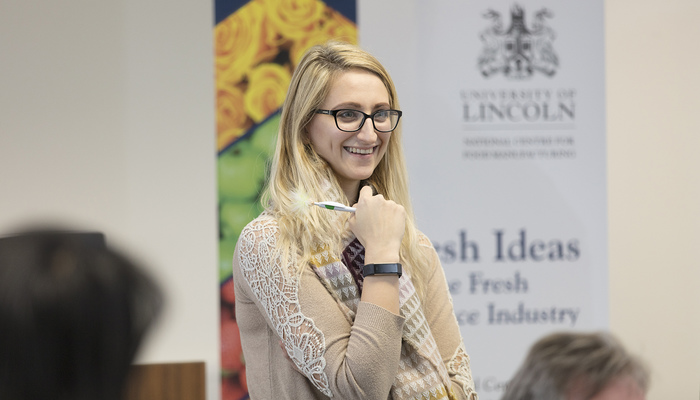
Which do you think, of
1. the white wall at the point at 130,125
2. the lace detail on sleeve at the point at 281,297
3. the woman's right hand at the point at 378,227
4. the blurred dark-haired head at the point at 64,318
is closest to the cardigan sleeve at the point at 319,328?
the lace detail on sleeve at the point at 281,297

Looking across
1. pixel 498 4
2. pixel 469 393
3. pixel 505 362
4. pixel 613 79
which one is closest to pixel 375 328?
pixel 469 393

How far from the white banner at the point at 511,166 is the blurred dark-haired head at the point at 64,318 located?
3.06 metres

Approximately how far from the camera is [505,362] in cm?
388

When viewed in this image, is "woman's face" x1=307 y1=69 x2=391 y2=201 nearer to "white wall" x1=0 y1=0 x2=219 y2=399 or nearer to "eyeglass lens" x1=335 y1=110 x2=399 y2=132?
"eyeglass lens" x1=335 y1=110 x2=399 y2=132

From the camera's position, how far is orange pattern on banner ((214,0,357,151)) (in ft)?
12.6

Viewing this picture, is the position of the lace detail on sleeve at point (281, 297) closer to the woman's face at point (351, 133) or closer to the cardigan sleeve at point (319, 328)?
the cardigan sleeve at point (319, 328)

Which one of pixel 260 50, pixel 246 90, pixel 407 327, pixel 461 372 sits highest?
pixel 260 50

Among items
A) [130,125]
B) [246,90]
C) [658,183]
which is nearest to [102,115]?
[130,125]

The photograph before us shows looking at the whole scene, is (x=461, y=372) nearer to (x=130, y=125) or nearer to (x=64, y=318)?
(x=64, y=318)

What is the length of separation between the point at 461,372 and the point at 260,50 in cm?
239

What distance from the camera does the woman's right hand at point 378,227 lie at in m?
1.77

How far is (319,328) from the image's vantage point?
1715 millimetres

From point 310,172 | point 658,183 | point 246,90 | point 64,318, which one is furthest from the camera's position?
point 658,183

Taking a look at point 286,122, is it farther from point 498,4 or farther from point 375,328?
point 498,4
